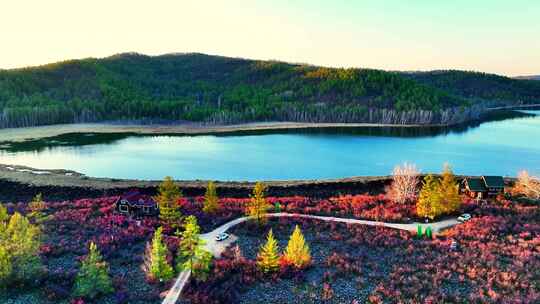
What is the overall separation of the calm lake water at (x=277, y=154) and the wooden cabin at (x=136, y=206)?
102ft

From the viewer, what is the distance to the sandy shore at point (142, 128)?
140125 mm

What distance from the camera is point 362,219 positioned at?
52.5 meters

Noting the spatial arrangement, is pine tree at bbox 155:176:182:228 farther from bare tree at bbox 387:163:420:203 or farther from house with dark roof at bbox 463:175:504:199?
house with dark roof at bbox 463:175:504:199

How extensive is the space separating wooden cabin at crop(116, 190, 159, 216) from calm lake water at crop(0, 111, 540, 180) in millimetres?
30959

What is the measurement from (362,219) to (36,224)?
40.2 m

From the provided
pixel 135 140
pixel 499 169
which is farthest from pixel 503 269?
pixel 135 140

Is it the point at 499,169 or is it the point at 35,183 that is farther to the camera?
the point at 499,169

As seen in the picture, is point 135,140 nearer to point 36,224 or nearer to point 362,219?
point 36,224

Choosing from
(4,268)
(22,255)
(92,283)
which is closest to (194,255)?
(92,283)

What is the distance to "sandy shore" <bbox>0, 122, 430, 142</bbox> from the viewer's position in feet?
460

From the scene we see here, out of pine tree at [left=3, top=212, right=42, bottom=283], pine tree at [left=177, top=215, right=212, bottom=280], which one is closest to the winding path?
pine tree at [left=177, top=215, right=212, bottom=280]

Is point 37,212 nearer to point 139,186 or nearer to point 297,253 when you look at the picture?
point 139,186

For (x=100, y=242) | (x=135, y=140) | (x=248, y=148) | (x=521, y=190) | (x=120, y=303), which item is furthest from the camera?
(x=135, y=140)

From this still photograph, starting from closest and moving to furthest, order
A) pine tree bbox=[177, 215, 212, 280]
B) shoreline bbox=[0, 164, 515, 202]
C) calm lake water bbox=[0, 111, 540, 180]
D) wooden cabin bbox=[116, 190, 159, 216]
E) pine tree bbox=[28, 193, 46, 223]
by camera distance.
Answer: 1. pine tree bbox=[177, 215, 212, 280]
2. pine tree bbox=[28, 193, 46, 223]
3. wooden cabin bbox=[116, 190, 159, 216]
4. shoreline bbox=[0, 164, 515, 202]
5. calm lake water bbox=[0, 111, 540, 180]
